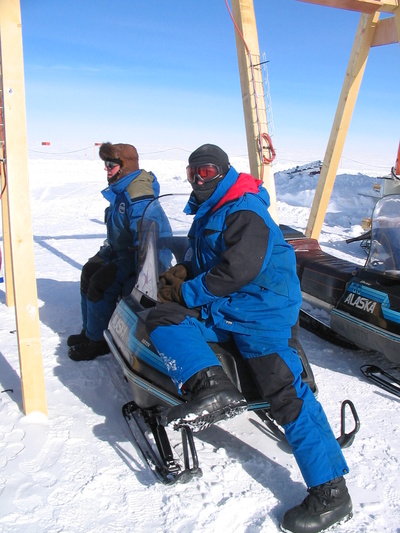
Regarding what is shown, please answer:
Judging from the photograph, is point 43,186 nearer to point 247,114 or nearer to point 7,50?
point 247,114

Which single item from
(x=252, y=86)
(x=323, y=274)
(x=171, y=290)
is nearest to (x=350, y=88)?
(x=252, y=86)

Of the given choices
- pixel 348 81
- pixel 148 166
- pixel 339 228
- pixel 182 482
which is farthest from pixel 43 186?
pixel 182 482

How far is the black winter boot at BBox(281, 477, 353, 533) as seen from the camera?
2.17m

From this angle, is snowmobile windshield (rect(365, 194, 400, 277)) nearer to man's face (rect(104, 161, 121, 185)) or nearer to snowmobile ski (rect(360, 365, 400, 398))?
snowmobile ski (rect(360, 365, 400, 398))

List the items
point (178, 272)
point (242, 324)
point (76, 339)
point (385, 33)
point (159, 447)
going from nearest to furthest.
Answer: point (242, 324)
point (159, 447)
point (178, 272)
point (76, 339)
point (385, 33)

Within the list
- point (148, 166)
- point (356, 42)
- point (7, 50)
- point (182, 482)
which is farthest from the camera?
point (148, 166)

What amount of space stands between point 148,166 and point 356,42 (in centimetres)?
1483

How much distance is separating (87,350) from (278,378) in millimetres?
2000

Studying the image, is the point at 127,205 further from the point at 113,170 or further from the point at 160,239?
the point at 160,239

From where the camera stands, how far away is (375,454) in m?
2.82

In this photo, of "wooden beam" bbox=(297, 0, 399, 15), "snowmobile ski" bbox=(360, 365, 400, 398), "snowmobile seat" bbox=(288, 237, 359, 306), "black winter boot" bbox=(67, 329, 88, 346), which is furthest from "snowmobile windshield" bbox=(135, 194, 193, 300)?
"wooden beam" bbox=(297, 0, 399, 15)

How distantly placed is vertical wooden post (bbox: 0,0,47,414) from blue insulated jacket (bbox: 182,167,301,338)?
95 cm

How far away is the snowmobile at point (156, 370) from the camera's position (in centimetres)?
255

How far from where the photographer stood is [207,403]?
2.20m
